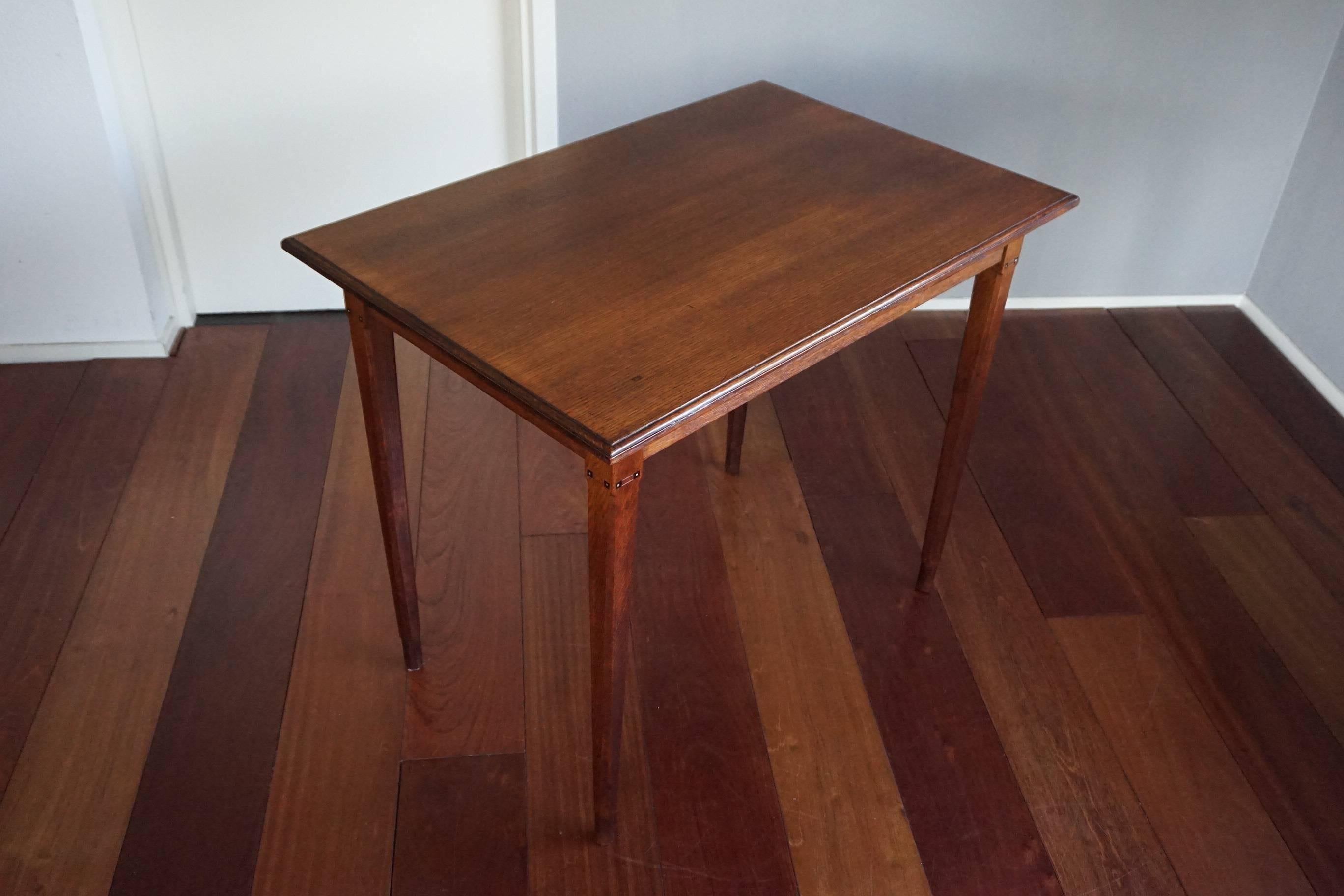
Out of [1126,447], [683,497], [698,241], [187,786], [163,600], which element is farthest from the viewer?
[1126,447]

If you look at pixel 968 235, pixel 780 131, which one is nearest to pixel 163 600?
pixel 780 131

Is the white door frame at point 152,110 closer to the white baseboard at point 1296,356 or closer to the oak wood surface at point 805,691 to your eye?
the oak wood surface at point 805,691

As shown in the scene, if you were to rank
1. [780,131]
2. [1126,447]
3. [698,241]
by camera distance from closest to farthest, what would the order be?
1. [698,241]
2. [780,131]
3. [1126,447]

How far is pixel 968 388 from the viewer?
5.76 feet

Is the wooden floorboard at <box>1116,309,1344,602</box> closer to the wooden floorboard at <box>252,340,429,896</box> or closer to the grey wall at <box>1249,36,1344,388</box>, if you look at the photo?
the grey wall at <box>1249,36,1344,388</box>

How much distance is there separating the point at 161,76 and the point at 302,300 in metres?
0.55

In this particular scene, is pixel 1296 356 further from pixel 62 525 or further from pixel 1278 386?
pixel 62 525

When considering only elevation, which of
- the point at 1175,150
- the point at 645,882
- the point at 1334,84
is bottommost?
the point at 645,882

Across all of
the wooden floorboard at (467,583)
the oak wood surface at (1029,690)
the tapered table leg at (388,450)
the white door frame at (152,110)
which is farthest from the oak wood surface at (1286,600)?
the white door frame at (152,110)

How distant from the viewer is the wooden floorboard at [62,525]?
71.6 inches

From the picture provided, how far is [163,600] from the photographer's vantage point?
6.43 feet

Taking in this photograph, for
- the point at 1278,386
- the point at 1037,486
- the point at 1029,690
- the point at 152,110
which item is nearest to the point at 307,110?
the point at 152,110

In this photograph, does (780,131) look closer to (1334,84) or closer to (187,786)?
(187,786)

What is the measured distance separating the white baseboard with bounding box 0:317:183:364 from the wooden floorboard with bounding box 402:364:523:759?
0.59 metres
